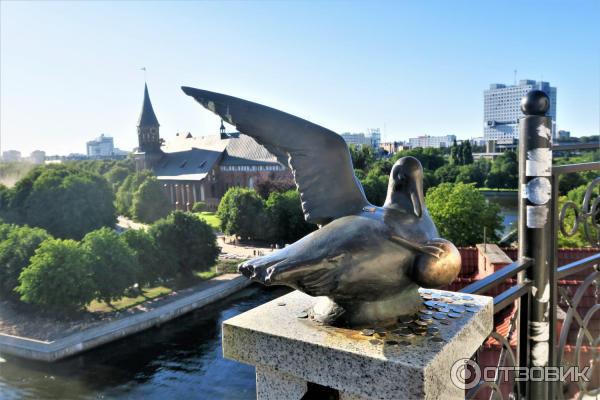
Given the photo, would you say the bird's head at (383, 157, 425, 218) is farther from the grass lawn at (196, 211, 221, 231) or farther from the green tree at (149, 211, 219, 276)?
the grass lawn at (196, 211, 221, 231)

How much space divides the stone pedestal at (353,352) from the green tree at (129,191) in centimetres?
4829

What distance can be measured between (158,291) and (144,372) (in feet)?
27.9

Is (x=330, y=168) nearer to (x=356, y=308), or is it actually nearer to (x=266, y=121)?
(x=266, y=121)

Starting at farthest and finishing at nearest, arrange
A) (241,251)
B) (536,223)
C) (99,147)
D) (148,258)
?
(99,147) → (241,251) → (148,258) → (536,223)

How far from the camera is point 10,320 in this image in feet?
70.7

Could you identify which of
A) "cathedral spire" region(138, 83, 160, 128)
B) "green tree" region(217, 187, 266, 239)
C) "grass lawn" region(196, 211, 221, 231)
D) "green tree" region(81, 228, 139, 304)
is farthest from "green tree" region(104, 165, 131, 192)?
"green tree" region(81, 228, 139, 304)

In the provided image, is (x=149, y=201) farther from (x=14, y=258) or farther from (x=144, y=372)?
(x=144, y=372)

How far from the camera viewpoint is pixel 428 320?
4.97 ft

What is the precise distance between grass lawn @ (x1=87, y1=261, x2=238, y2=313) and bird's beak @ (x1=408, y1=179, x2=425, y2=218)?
2250cm

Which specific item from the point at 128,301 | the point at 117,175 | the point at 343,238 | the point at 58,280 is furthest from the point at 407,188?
the point at 117,175

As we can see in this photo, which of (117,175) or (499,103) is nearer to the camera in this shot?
(117,175)

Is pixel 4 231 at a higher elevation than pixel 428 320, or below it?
below

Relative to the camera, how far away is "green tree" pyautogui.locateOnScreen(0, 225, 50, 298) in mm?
22531

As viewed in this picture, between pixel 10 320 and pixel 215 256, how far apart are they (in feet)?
33.4
